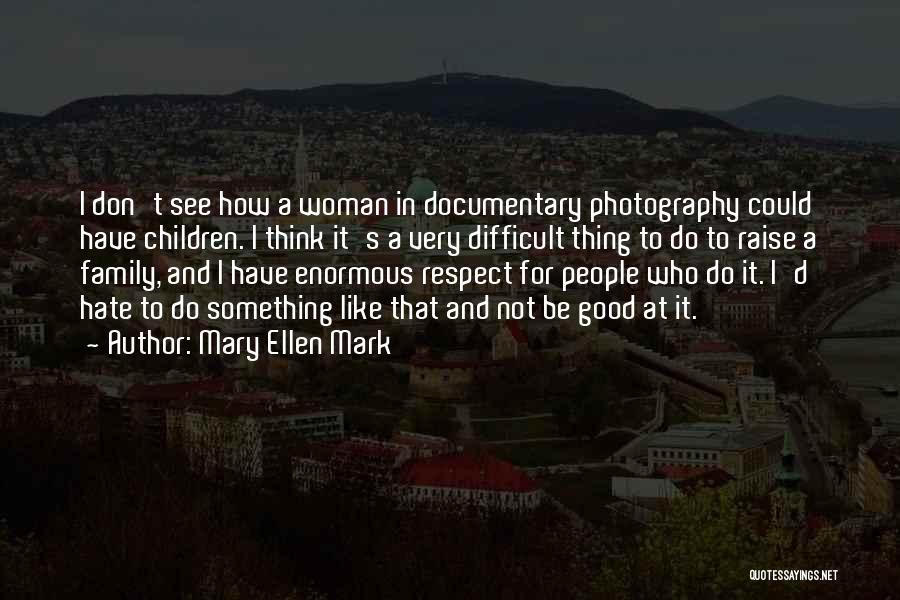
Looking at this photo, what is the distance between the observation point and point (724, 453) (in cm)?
2591

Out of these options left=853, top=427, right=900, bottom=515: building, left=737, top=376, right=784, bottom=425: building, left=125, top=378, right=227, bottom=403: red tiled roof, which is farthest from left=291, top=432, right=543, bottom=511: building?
left=737, top=376, right=784, bottom=425: building

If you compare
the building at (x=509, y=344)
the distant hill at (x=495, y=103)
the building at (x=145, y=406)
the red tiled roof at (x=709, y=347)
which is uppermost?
the distant hill at (x=495, y=103)

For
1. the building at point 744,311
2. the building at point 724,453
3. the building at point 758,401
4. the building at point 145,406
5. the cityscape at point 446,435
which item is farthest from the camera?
the building at point 744,311

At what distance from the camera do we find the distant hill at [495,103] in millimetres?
123562

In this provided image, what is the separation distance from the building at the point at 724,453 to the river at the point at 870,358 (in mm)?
4752

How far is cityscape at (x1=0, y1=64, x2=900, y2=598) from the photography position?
47.8 ft

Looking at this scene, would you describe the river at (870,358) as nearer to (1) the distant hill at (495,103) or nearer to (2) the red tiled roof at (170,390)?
(2) the red tiled roof at (170,390)

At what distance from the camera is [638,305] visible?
135 ft

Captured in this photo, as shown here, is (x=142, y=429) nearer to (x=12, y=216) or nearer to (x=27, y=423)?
(x=27, y=423)

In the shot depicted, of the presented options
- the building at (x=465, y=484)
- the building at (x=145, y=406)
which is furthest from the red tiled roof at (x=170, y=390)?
Result: the building at (x=465, y=484)

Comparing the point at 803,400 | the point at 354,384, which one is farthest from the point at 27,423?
the point at 803,400

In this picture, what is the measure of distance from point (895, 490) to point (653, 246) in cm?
3253

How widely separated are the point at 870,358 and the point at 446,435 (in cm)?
1580

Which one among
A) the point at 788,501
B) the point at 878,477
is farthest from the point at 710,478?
the point at 788,501
